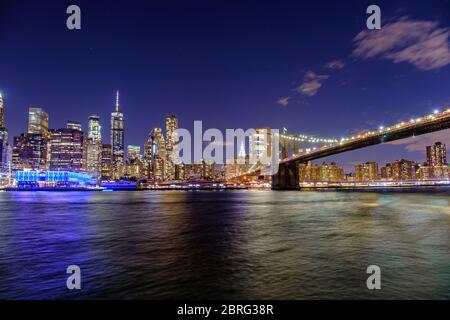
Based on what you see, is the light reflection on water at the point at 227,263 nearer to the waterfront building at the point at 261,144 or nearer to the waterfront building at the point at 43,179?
the waterfront building at the point at 261,144

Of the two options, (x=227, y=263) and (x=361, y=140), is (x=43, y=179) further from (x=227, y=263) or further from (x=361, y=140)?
(x=227, y=263)

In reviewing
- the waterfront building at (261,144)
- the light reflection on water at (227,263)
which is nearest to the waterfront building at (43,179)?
the waterfront building at (261,144)

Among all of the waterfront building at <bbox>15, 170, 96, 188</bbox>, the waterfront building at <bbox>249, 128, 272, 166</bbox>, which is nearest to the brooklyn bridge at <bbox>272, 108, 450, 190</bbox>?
the waterfront building at <bbox>249, 128, 272, 166</bbox>

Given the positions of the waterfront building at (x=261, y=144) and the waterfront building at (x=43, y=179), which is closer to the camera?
the waterfront building at (x=261, y=144)

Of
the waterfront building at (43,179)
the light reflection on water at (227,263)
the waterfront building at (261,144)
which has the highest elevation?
the waterfront building at (261,144)

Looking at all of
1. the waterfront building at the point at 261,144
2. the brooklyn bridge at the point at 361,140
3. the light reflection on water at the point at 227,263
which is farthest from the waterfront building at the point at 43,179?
the light reflection on water at the point at 227,263

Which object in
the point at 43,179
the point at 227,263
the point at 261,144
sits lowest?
the point at 227,263

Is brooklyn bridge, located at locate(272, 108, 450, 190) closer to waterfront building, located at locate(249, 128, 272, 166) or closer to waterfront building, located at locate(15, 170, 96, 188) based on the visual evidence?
waterfront building, located at locate(249, 128, 272, 166)

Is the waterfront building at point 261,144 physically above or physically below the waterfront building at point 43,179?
above

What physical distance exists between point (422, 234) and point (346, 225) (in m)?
5.01

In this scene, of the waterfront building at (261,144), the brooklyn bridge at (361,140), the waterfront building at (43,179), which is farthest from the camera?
the waterfront building at (43,179)

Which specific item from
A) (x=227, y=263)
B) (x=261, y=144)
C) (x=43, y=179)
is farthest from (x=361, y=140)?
(x=43, y=179)

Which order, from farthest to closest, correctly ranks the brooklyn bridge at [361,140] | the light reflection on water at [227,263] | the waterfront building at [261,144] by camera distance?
the waterfront building at [261,144] → the brooklyn bridge at [361,140] → the light reflection on water at [227,263]
